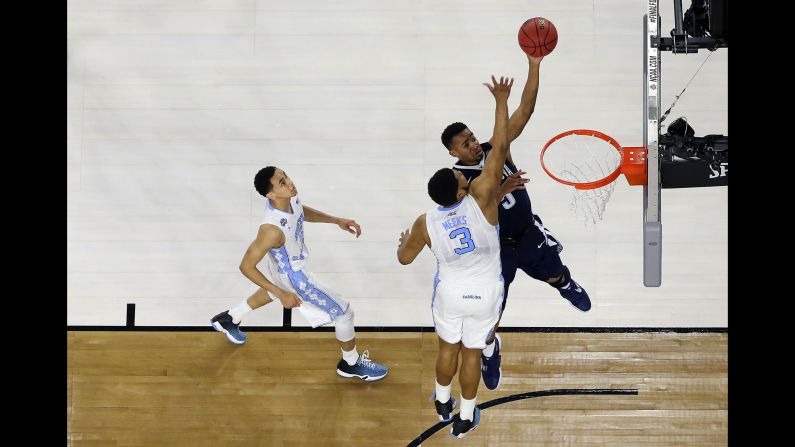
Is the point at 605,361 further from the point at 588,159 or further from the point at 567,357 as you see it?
the point at 588,159

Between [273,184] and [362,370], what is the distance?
4.27 ft

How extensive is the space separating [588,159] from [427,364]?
1.66 metres

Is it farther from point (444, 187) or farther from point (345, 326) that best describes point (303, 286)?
point (444, 187)

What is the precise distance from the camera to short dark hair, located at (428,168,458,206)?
4.09 metres

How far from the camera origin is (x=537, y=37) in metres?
4.36

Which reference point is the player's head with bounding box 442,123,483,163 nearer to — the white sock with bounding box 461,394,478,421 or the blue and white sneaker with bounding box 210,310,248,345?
the white sock with bounding box 461,394,478,421

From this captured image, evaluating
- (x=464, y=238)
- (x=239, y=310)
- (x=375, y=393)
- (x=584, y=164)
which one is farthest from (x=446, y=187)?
(x=239, y=310)

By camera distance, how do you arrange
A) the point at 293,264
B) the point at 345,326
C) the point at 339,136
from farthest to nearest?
the point at 339,136, the point at 345,326, the point at 293,264

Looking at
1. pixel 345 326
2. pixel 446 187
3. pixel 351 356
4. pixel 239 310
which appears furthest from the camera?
pixel 239 310

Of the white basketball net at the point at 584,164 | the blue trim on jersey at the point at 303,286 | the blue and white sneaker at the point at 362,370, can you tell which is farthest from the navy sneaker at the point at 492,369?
the white basketball net at the point at 584,164

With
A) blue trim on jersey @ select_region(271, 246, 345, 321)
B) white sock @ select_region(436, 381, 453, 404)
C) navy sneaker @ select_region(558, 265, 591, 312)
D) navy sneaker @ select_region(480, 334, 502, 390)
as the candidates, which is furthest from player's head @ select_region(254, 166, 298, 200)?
navy sneaker @ select_region(558, 265, 591, 312)

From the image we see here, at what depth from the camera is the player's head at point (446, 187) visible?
409 centimetres

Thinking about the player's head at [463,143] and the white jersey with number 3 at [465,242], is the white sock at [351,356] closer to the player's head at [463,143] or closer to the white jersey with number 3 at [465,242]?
the white jersey with number 3 at [465,242]

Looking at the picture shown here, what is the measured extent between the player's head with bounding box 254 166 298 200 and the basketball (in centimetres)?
158
